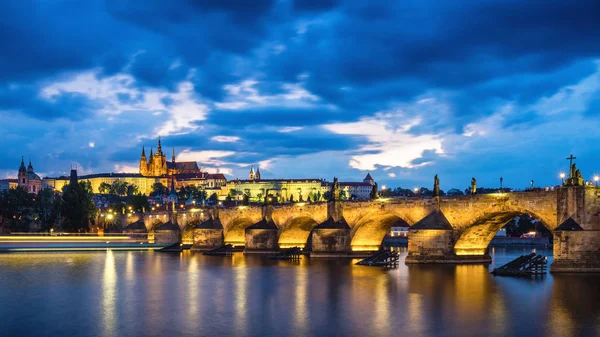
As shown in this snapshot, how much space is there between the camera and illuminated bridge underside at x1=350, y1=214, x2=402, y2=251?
184 ft

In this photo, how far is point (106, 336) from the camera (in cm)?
2286

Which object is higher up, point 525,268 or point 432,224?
point 432,224

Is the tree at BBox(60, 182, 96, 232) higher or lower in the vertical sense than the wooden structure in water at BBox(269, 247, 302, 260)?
higher

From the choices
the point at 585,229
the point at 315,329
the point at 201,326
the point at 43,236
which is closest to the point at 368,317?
the point at 315,329

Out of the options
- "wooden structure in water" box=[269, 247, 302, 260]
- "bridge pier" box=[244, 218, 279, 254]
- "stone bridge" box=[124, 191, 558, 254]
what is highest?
"stone bridge" box=[124, 191, 558, 254]

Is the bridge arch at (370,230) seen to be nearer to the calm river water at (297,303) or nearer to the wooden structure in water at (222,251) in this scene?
the calm river water at (297,303)

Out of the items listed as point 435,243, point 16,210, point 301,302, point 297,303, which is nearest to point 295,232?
point 435,243

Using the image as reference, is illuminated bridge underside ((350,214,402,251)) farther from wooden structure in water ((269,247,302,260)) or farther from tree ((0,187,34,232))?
tree ((0,187,34,232))

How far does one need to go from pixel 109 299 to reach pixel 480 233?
89.5 feet

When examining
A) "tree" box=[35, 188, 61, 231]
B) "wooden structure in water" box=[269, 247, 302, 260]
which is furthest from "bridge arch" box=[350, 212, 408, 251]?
"tree" box=[35, 188, 61, 231]

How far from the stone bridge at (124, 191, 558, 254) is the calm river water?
3310 millimetres

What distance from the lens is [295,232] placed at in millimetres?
69500

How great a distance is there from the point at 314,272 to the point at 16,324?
2339 cm

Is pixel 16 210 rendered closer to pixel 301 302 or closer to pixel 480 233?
pixel 480 233
